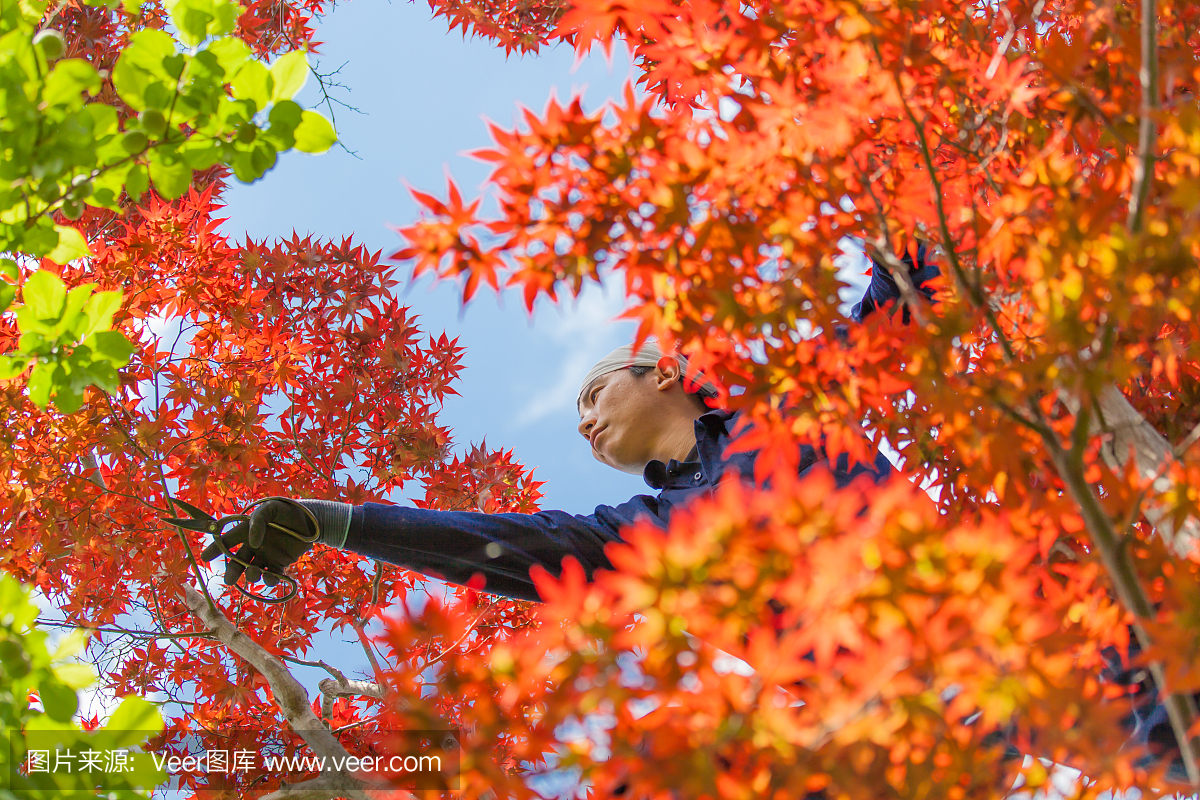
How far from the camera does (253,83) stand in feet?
5.00

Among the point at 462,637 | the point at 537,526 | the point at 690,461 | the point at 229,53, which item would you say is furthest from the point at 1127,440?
the point at 462,637

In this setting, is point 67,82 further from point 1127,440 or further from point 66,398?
point 1127,440

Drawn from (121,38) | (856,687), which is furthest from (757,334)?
(121,38)

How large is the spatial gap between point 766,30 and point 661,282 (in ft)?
1.91

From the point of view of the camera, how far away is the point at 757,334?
144 cm

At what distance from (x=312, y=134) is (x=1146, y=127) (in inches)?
59.1

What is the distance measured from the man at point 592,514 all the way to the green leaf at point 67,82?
1255mm

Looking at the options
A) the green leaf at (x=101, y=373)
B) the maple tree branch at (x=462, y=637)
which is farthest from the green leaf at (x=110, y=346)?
the maple tree branch at (x=462, y=637)

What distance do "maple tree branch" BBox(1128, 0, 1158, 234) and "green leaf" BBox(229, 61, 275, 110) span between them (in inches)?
60.9

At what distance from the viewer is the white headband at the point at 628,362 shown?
3447mm

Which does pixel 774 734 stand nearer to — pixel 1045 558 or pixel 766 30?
pixel 1045 558

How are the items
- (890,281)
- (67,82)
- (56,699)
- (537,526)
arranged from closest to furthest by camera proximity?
(56,699), (67,82), (890,281), (537,526)

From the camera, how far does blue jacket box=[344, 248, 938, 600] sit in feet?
8.52

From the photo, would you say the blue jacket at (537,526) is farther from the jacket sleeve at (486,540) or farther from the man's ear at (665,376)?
the man's ear at (665,376)
